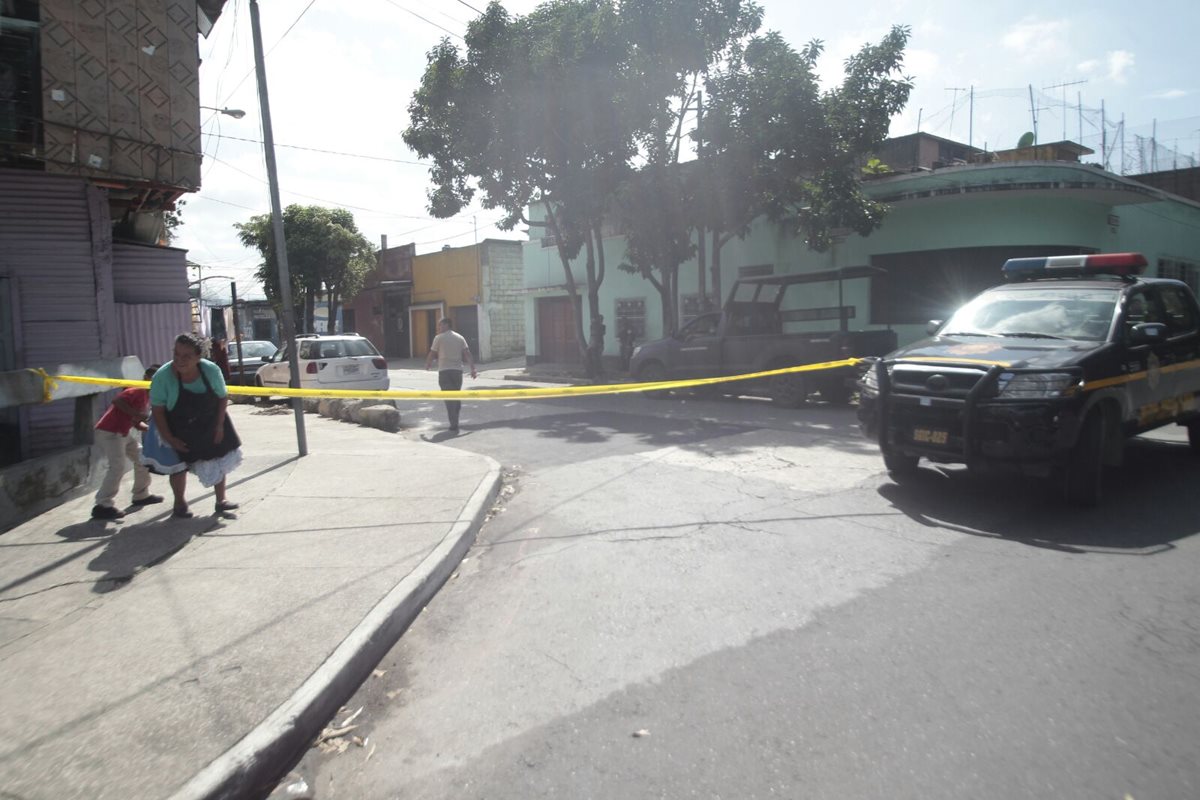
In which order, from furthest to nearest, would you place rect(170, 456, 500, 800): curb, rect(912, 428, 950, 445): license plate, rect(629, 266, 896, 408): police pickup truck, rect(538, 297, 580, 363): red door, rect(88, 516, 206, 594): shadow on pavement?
rect(538, 297, 580, 363): red door < rect(629, 266, 896, 408): police pickup truck < rect(912, 428, 950, 445): license plate < rect(88, 516, 206, 594): shadow on pavement < rect(170, 456, 500, 800): curb

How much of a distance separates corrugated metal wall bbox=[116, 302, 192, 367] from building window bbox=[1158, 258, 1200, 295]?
2461 cm

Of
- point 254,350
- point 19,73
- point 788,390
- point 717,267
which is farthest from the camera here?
point 254,350

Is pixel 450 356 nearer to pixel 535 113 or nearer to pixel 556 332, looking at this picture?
pixel 535 113

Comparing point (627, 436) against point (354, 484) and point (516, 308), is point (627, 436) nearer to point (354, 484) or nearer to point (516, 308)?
point (354, 484)

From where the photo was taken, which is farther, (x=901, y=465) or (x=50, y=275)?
(x=50, y=275)

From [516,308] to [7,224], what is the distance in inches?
1112

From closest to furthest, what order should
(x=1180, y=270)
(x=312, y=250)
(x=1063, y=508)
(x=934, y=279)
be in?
(x=1063, y=508), (x=934, y=279), (x=1180, y=270), (x=312, y=250)

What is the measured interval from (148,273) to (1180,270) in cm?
2733

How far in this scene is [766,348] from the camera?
1365 centimetres

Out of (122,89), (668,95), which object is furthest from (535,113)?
(122,89)

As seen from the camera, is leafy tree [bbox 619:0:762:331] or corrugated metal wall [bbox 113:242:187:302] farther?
leafy tree [bbox 619:0:762:331]

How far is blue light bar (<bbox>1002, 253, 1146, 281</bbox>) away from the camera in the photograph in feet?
23.3

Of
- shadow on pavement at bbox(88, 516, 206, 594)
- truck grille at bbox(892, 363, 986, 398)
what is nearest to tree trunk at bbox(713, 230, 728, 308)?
truck grille at bbox(892, 363, 986, 398)

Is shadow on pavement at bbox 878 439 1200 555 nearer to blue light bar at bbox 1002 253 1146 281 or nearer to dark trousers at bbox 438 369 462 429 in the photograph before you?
blue light bar at bbox 1002 253 1146 281
